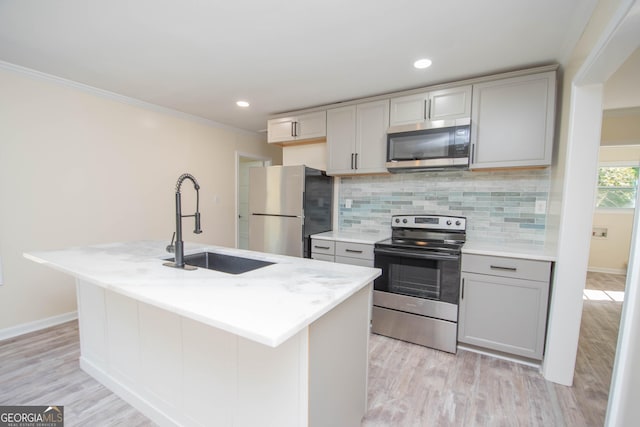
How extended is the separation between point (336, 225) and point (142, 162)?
2.42 metres

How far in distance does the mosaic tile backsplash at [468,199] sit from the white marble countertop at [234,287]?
175 cm

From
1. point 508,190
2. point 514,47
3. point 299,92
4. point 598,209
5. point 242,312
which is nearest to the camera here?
point 242,312

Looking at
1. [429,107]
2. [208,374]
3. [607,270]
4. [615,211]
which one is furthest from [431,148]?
[607,270]

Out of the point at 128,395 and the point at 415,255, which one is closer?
the point at 128,395

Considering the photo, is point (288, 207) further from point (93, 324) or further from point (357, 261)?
point (93, 324)

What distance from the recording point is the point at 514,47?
1978 mm

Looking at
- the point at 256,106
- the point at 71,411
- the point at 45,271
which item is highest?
the point at 256,106

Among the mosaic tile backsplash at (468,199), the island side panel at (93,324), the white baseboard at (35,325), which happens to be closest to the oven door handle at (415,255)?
the mosaic tile backsplash at (468,199)

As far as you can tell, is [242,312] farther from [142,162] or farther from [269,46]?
[142,162]

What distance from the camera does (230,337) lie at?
120 centimetres

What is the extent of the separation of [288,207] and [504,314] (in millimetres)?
2199

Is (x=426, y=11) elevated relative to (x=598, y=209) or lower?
elevated

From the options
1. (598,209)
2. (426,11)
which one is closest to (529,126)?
(426,11)

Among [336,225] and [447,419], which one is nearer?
[447,419]
